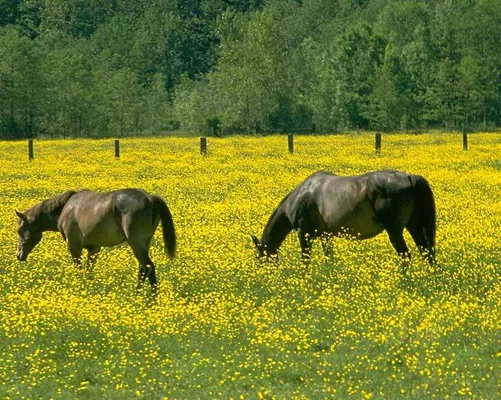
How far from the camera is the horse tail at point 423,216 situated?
13312 mm

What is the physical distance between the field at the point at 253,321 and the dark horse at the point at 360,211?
407mm

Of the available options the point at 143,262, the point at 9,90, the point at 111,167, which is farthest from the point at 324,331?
the point at 9,90

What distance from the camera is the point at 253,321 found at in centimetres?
1101

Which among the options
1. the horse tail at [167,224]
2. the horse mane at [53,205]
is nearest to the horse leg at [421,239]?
the horse tail at [167,224]

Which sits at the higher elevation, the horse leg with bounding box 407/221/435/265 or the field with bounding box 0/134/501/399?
the horse leg with bounding box 407/221/435/265

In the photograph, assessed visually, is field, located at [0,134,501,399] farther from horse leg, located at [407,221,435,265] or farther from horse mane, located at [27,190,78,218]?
horse mane, located at [27,190,78,218]

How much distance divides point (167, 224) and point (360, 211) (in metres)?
2.72

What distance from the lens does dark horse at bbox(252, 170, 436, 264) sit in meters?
13.3

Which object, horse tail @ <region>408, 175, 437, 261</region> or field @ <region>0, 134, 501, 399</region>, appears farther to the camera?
horse tail @ <region>408, 175, 437, 261</region>

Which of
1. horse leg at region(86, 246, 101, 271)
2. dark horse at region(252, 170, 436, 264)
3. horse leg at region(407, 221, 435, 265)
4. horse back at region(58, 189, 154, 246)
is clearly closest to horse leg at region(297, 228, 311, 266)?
dark horse at region(252, 170, 436, 264)

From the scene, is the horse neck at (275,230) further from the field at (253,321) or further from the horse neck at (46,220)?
the horse neck at (46,220)

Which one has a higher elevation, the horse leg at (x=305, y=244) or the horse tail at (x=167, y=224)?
the horse tail at (x=167, y=224)

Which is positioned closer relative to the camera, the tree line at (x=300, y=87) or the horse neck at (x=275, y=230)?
the horse neck at (x=275, y=230)

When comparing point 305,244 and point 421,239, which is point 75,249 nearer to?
point 305,244
